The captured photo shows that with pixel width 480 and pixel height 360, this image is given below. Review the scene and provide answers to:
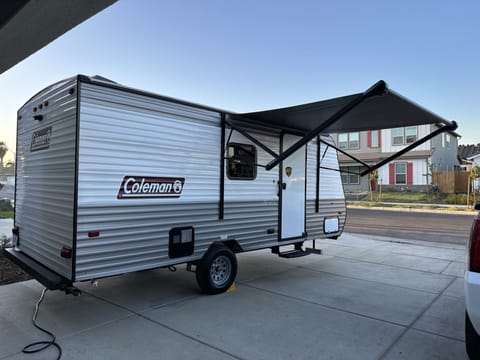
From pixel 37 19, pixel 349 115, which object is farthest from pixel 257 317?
pixel 37 19

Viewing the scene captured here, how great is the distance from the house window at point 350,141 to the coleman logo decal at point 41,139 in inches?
1113

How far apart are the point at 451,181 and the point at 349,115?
25217 mm

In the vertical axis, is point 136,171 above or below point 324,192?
above

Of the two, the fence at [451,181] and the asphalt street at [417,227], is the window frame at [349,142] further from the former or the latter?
the asphalt street at [417,227]

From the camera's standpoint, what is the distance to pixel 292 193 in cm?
648

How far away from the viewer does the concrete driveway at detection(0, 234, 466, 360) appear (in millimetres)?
3412

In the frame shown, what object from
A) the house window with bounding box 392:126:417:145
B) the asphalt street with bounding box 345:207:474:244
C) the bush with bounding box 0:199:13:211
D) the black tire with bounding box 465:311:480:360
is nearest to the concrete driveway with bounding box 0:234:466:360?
the black tire with bounding box 465:311:480:360

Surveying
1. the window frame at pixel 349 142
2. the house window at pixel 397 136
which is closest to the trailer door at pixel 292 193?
the house window at pixel 397 136

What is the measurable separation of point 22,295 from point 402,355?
4822mm

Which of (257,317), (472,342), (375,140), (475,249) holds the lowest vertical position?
(257,317)

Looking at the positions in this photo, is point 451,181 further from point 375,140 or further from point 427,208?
point 427,208

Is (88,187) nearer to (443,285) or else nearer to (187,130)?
(187,130)

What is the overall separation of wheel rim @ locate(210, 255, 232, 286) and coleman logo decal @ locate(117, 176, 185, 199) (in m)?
1.20

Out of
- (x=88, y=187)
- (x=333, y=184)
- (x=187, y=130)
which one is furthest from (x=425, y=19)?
(x=88, y=187)
